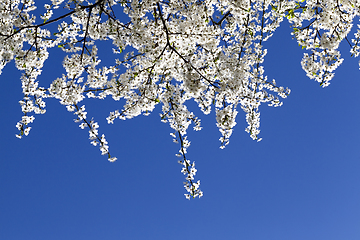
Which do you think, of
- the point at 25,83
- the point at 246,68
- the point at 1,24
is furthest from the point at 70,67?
the point at 246,68

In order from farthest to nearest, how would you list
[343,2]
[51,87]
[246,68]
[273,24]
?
[273,24]
[246,68]
[51,87]
[343,2]

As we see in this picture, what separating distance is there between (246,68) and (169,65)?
184 centimetres

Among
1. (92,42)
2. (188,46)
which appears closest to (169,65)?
(188,46)

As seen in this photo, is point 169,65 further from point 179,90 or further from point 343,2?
point 343,2

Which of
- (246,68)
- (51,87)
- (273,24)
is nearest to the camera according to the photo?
(51,87)

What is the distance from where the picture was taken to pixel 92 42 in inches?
222

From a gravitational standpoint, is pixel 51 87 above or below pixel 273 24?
below

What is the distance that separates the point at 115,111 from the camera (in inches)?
228

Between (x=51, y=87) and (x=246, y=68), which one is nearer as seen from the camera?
(x=51, y=87)

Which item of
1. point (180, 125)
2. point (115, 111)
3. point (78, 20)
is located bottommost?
point (180, 125)

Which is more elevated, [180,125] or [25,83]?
[25,83]

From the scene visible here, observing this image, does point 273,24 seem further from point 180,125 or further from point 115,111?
point 115,111

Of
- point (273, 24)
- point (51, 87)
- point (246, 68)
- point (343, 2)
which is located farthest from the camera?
point (273, 24)

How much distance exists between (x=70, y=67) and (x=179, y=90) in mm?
2216
